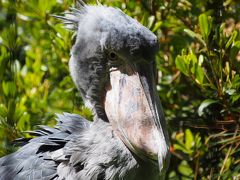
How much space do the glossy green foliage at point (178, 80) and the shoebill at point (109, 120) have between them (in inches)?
13.8

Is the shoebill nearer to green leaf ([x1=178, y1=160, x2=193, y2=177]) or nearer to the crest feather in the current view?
the crest feather

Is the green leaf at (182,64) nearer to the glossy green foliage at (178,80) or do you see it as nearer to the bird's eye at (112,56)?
the glossy green foliage at (178,80)

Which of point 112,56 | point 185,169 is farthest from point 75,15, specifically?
point 185,169

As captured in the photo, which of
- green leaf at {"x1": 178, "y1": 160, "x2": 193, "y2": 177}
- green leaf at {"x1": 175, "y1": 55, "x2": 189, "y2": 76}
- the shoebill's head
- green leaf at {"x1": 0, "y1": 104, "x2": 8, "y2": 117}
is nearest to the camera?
the shoebill's head

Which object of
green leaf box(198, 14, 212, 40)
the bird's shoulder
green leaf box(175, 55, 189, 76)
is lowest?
the bird's shoulder

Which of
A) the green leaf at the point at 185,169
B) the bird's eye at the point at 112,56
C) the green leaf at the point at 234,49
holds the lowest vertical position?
the green leaf at the point at 185,169

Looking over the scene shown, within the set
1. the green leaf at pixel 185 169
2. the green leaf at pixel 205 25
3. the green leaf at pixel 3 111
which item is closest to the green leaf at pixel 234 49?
the green leaf at pixel 205 25

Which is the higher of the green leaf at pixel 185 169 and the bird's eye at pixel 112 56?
the bird's eye at pixel 112 56

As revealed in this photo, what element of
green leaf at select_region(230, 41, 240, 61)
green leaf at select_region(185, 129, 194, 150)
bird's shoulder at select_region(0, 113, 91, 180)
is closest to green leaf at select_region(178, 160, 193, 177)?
green leaf at select_region(185, 129, 194, 150)

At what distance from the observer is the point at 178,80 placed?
298 cm

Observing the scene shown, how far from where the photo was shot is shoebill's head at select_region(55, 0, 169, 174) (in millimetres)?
2113

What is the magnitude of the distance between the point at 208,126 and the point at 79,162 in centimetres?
77

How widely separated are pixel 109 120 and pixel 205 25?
58 centimetres

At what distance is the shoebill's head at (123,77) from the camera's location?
83.2 inches
